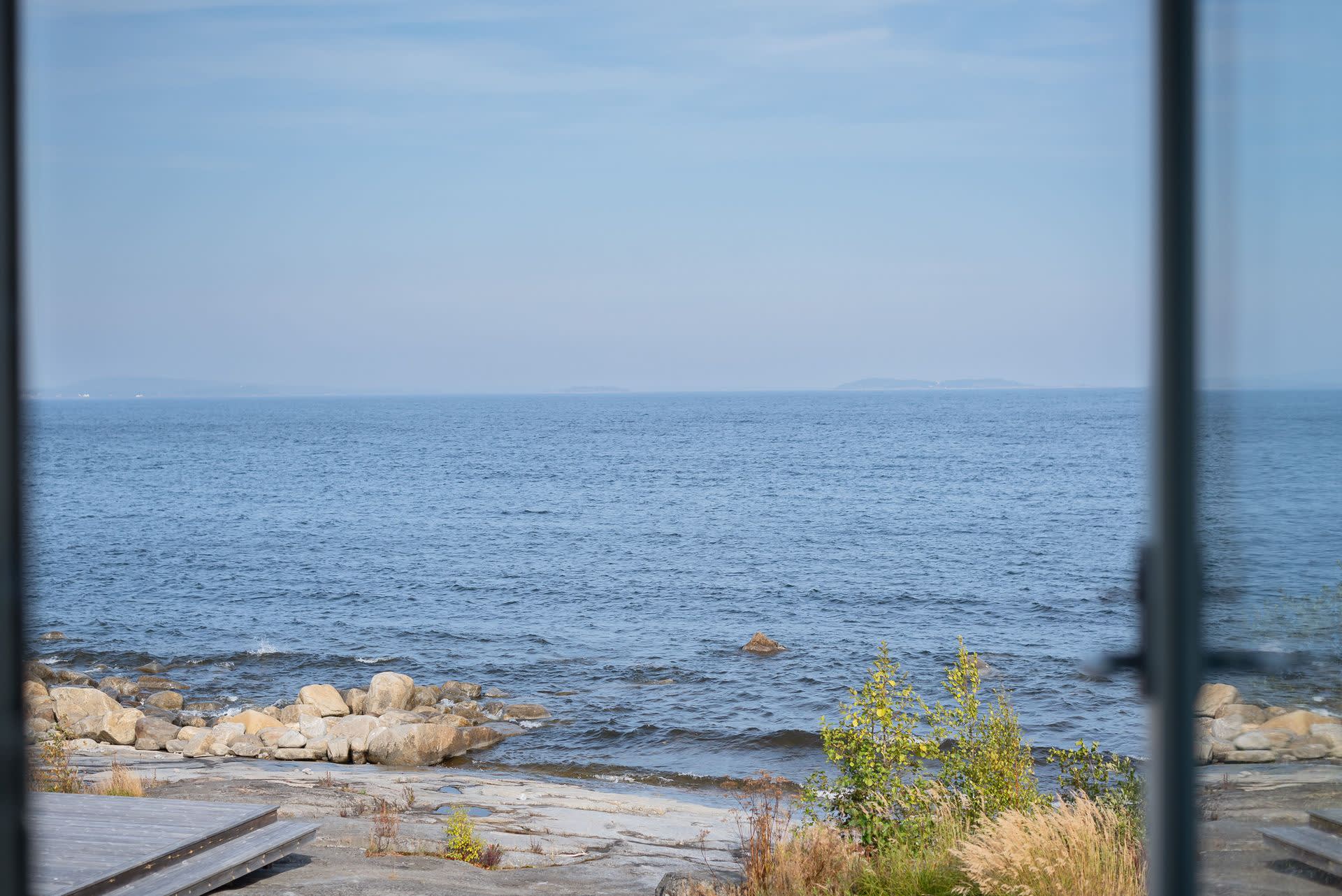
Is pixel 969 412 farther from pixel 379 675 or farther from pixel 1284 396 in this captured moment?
pixel 1284 396

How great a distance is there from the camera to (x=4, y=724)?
1313mm

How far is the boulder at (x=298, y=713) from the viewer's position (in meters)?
14.5

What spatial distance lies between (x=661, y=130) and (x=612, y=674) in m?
46.5

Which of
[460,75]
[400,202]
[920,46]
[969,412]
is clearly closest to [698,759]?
[460,75]

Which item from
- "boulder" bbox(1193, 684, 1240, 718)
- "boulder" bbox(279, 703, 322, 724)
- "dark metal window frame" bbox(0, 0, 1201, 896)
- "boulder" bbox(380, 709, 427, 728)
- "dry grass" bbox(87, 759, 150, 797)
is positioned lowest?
"boulder" bbox(380, 709, 427, 728)

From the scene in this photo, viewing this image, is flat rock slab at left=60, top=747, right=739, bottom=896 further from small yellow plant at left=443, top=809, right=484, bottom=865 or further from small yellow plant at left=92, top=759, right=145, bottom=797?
small yellow plant at left=92, top=759, right=145, bottom=797

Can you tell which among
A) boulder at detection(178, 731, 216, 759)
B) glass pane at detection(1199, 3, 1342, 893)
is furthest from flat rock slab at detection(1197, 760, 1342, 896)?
boulder at detection(178, 731, 216, 759)

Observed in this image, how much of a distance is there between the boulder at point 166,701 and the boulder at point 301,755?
3929 millimetres

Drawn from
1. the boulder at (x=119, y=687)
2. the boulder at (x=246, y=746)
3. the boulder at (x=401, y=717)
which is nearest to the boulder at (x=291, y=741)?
the boulder at (x=246, y=746)

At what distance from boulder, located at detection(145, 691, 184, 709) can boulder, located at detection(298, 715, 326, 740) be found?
321cm

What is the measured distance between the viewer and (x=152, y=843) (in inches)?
209

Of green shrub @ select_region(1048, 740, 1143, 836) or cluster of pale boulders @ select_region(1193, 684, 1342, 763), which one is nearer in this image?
cluster of pale boulders @ select_region(1193, 684, 1342, 763)

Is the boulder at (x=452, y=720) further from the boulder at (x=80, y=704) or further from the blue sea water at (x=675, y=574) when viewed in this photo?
the boulder at (x=80, y=704)

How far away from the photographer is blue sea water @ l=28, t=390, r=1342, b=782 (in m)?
1.61
